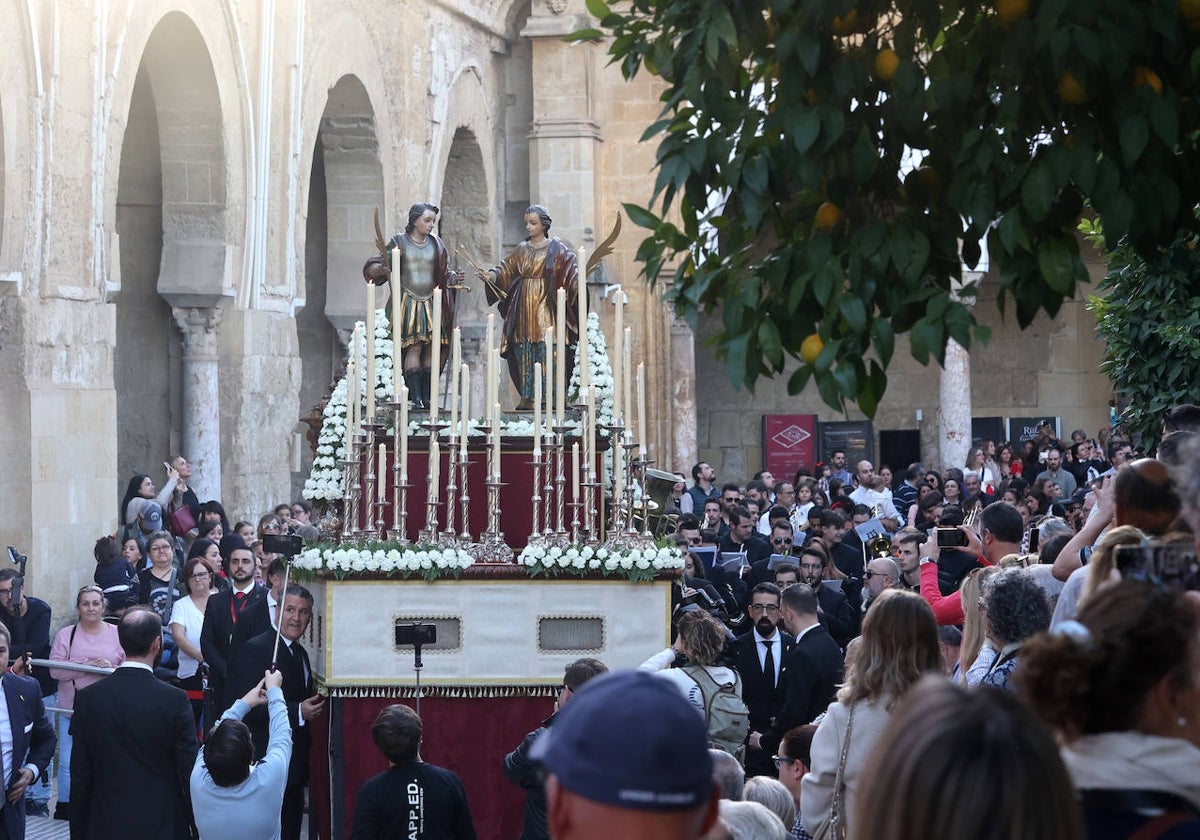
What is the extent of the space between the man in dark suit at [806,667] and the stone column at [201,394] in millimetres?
9744

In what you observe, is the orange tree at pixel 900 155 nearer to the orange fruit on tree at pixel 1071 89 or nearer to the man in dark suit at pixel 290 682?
the orange fruit on tree at pixel 1071 89

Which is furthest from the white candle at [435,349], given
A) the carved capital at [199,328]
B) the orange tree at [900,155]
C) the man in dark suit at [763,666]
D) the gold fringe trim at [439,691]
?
the carved capital at [199,328]

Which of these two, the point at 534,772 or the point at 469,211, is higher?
the point at 469,211

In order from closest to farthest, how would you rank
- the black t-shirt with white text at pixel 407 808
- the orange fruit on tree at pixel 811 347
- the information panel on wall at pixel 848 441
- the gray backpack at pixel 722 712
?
the orange fruit on tree at pixel 811 347, the black t-shirt with white text at pixel 407 808, the gray backpack at pixel 722 712, the information panel on wall at pixel 848 441

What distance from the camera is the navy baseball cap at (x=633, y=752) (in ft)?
6.89

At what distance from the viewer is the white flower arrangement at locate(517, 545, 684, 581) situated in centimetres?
891

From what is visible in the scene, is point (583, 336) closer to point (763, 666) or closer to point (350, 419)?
point (350, 419)

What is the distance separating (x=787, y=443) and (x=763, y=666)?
65.1 ft

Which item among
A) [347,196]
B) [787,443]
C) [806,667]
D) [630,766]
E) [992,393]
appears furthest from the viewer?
[992,393]

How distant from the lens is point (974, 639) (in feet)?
17.5

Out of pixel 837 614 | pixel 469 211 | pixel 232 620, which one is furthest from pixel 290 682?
pixel 469 211

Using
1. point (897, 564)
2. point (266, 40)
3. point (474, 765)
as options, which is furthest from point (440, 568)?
point (266, 40)

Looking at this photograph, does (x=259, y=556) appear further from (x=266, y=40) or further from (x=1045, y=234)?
(x=1045, y=234)

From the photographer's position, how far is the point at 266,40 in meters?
16.7
